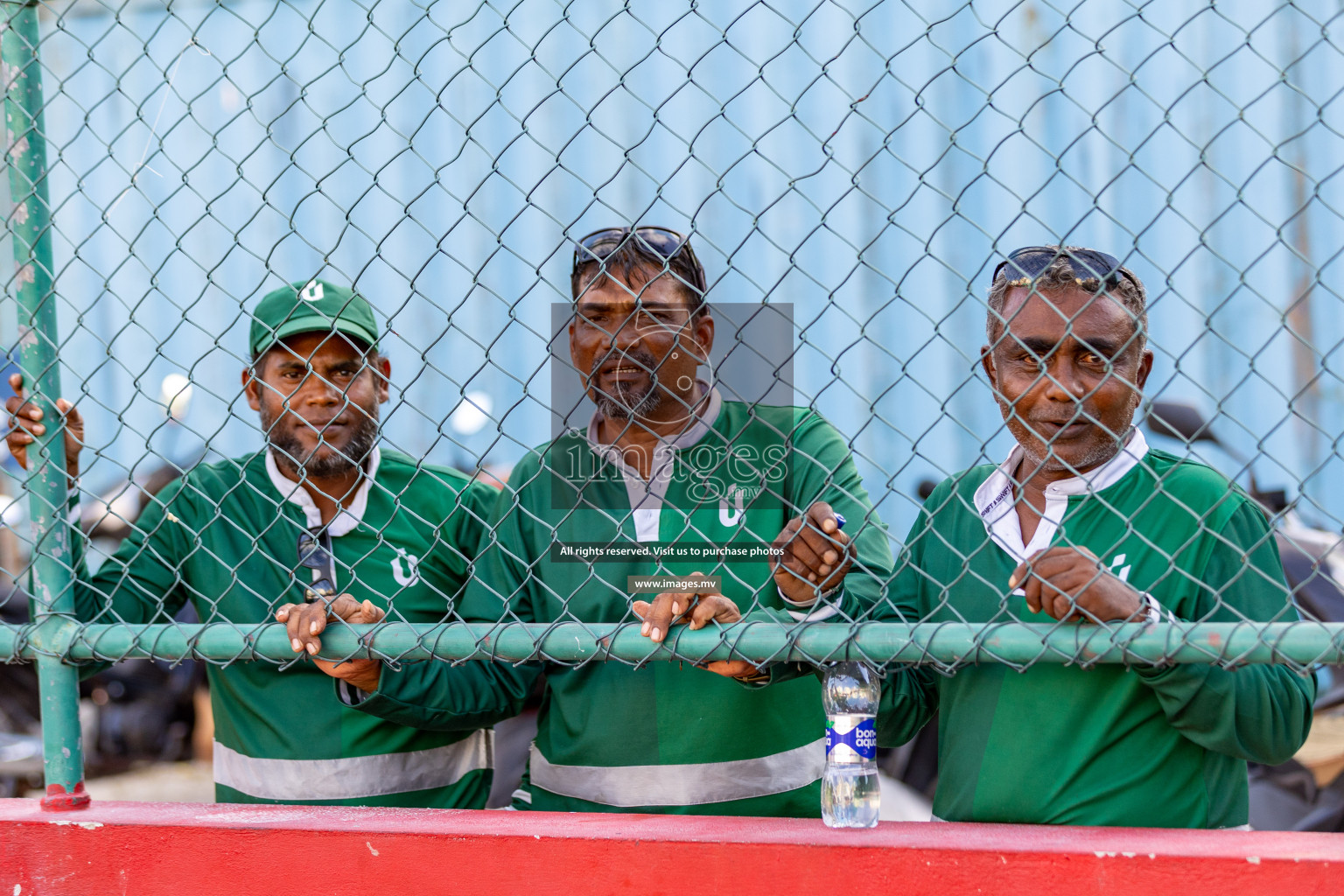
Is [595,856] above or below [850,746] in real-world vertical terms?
below

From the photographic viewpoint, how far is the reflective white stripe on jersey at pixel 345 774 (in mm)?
2379

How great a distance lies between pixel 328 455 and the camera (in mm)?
2576

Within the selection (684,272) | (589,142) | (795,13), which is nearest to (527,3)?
(589,142)

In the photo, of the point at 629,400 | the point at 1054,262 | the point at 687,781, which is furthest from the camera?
the point at 629,400

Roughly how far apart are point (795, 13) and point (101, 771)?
4467mm

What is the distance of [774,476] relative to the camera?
7.30 ft

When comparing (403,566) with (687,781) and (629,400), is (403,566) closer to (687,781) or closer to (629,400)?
(629,400)

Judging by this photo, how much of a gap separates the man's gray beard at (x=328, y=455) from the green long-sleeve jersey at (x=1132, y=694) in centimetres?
130

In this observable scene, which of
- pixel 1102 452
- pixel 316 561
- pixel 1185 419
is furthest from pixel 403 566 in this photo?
pixel 1185 419

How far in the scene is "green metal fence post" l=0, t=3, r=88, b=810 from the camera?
220cm

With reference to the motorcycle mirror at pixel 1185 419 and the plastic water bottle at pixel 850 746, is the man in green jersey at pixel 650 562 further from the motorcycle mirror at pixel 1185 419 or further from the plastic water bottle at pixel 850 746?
the motorcycle mirror at pixel 1185 419

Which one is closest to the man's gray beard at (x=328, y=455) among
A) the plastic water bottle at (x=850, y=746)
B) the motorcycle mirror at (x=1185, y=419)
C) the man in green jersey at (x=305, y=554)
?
the man in green jersey at (x=305, y=554)

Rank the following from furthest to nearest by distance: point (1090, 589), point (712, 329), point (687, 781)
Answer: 1. point (712, 329)
2. point (687, 781)
3. point (1090, 589)

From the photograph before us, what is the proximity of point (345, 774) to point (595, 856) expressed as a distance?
74 centimetres
